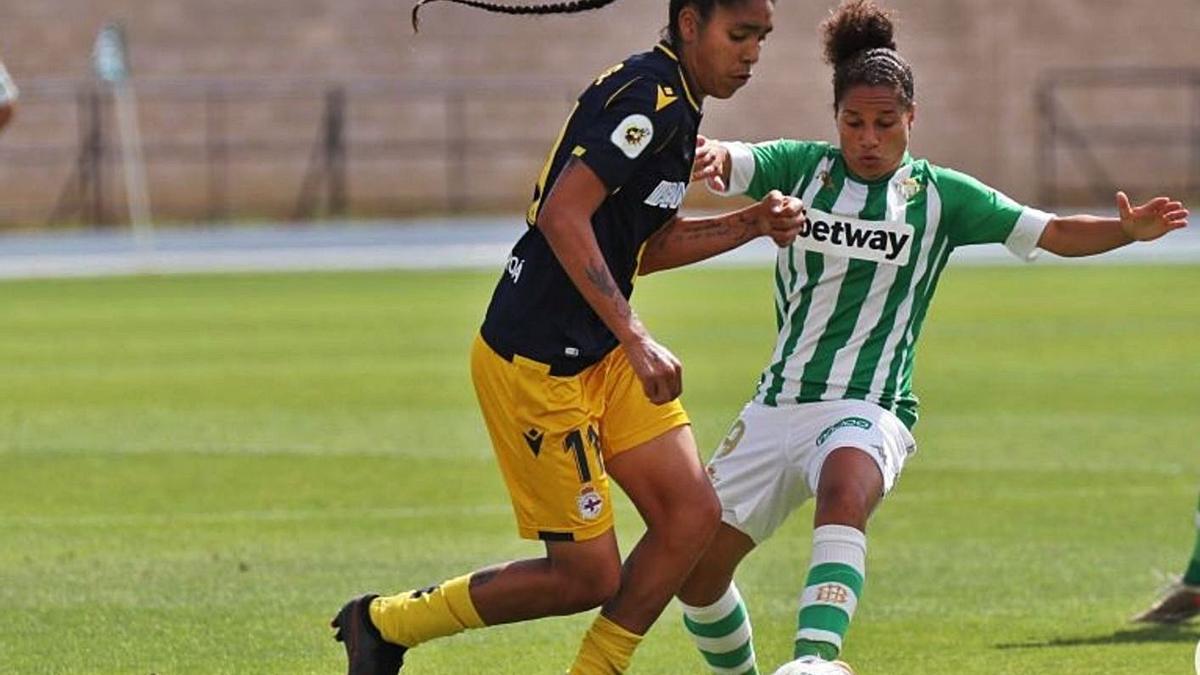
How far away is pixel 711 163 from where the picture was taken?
7.55 meters

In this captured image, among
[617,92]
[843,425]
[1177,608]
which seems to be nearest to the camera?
[617,92]

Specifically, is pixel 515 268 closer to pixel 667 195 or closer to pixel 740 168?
pixel 667 195

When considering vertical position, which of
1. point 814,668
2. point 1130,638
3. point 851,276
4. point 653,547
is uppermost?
point 851,276

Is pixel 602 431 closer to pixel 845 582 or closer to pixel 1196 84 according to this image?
pixel 845 582

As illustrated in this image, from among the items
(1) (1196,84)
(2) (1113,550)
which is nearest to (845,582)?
(2) (1113,550)

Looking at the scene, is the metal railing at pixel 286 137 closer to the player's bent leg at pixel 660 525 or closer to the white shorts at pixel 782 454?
the white shorts at pixel 782 454

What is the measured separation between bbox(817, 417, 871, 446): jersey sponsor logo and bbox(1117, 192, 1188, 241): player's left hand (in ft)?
3.40

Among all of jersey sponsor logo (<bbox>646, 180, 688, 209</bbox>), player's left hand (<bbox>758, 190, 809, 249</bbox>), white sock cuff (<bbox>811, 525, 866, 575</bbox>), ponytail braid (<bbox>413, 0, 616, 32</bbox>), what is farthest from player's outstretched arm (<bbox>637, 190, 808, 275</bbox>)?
white sock cuff (<bbox>811, 525, 866, 575</bbox>)

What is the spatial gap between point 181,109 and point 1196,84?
18.6 metres

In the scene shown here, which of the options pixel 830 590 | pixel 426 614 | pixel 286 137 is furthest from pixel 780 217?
pixel 286 137

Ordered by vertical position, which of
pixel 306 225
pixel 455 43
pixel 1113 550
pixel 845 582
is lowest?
pixel 306 225

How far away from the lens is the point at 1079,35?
1751 inches

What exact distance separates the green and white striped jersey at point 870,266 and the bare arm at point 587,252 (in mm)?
1150

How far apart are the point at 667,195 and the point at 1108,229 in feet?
5.25
